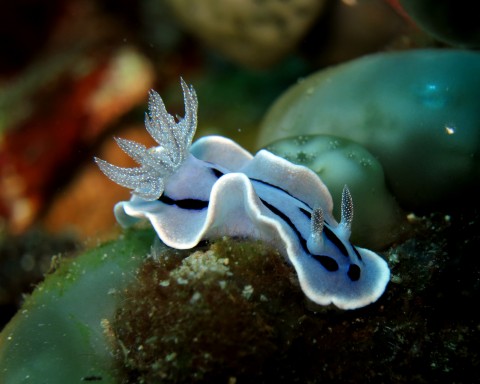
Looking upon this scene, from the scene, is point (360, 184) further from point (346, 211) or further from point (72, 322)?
point (72, 322)

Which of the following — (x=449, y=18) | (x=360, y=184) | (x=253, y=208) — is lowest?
(x=360, y=184)

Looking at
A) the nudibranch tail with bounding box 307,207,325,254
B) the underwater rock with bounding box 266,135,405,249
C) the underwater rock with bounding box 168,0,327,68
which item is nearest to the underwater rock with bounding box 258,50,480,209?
the underwater rock with bounding box 266,135,405,249

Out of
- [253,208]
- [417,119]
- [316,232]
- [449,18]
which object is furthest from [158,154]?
[449,18]

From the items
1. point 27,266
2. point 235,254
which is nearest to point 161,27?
point 27,266

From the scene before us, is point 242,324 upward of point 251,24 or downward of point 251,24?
upward

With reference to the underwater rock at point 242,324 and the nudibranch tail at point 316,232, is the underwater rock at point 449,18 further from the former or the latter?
the nudibranch tail at point 316,232

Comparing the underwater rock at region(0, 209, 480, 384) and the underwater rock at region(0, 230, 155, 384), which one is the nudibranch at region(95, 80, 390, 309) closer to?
the underwater rock at region(0, 209, 480, 384)

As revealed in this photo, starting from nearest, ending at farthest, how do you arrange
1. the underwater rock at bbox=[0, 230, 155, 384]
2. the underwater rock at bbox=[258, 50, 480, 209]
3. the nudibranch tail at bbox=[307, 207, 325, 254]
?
the nudibranch tail at bbox=[307, 207, 325, 254]
the underwater rock at bbox=[0, 230, 155, 384]
the underwater rock at bbox=[258, 50, 480, 209]
